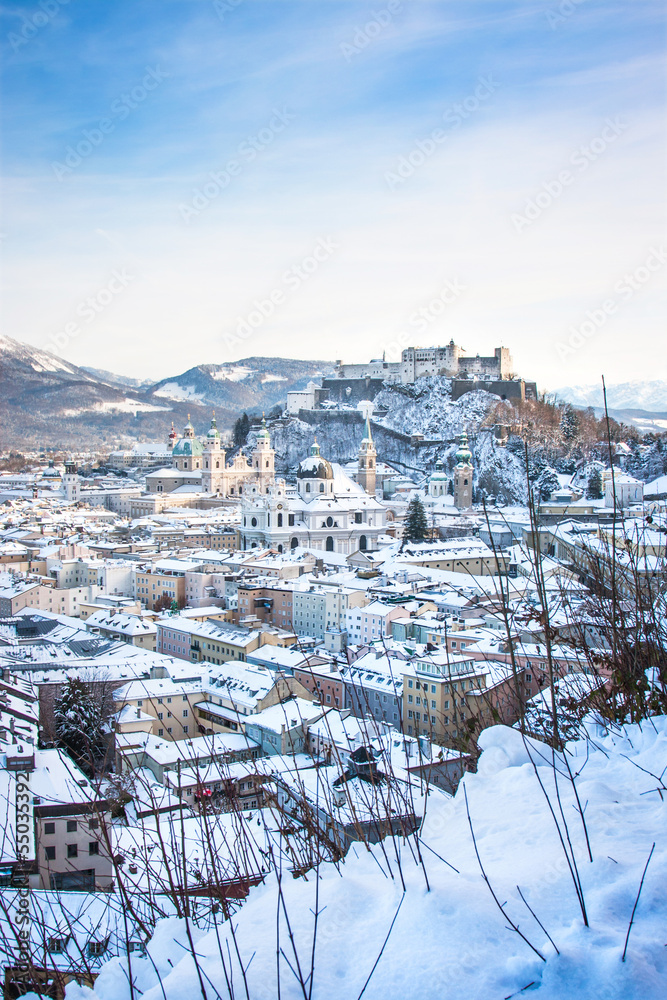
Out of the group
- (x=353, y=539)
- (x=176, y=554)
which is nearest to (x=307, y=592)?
(x=176, y=554)

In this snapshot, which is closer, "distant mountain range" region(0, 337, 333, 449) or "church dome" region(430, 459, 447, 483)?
"church dome" region(430, 459, 447, 483)

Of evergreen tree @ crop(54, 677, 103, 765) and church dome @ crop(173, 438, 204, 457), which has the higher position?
church dome @ crop(173, 438, 204, 457)

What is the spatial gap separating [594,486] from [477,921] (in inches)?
1109

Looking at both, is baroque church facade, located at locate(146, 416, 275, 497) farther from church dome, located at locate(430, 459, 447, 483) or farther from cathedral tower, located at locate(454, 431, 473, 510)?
cathedral tower, located at locate(454, 431, 473, 510)

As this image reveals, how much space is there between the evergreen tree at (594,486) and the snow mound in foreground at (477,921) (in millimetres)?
26653

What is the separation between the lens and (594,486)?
27.9 metres

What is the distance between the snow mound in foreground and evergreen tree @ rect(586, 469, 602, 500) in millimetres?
26653

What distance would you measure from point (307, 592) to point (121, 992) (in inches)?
596

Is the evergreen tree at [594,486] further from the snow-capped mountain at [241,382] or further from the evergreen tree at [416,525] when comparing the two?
the snow-capped mountain at [241,382]

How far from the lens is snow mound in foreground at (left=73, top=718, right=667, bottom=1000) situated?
3.50 ft

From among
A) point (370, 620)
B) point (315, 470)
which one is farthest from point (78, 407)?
point (370, 620)

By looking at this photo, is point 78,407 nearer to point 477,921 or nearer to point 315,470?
point 315,470

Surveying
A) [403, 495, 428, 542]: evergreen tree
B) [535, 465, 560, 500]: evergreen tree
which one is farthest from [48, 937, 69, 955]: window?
[535, 465, 560, 500]: evergreen tree

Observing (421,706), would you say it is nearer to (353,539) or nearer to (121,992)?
(121,992)
